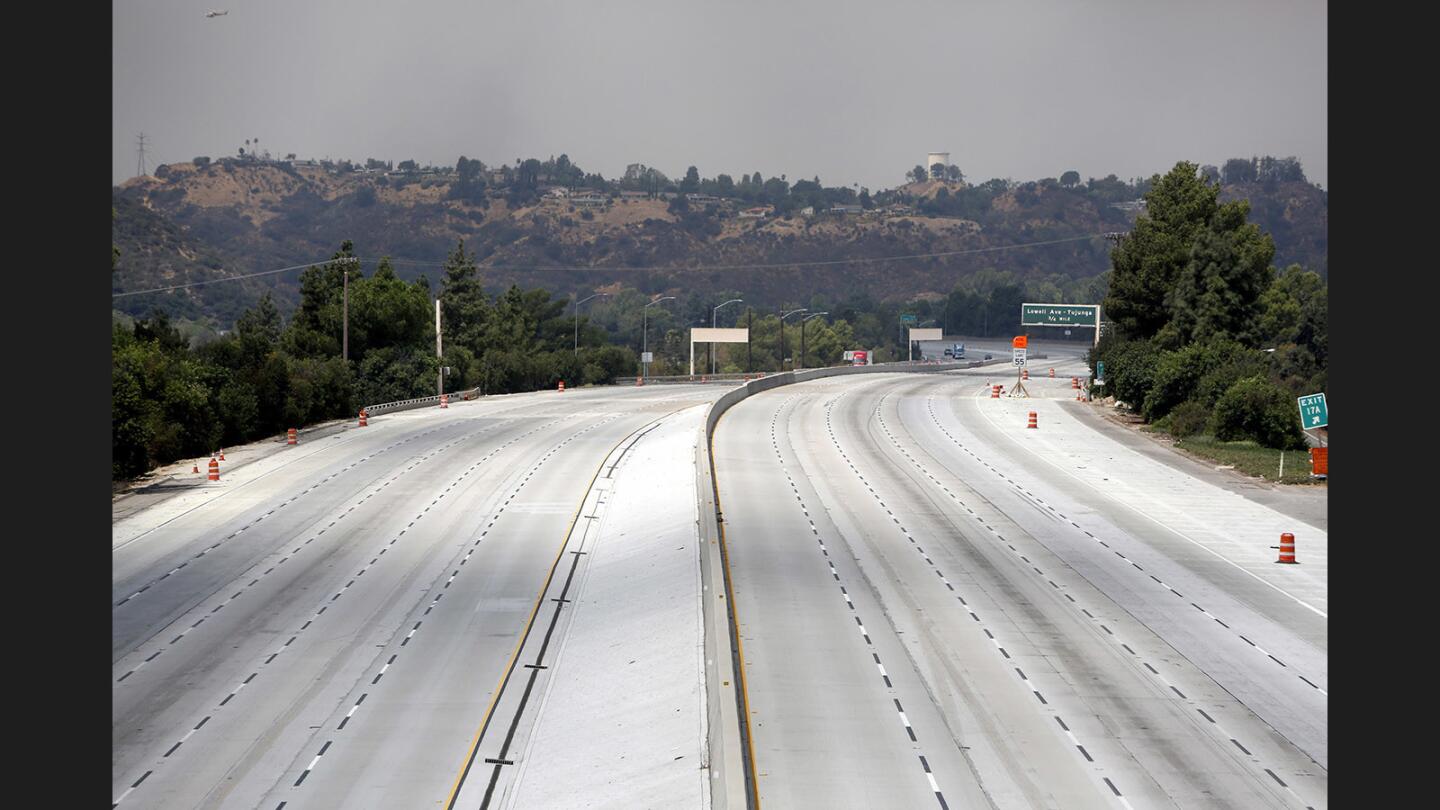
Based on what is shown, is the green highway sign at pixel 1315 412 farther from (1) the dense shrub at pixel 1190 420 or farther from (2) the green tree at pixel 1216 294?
(2) the green tree at pixel 1216 294

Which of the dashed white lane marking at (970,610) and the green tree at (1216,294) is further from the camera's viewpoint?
the green tree at (1216,294)

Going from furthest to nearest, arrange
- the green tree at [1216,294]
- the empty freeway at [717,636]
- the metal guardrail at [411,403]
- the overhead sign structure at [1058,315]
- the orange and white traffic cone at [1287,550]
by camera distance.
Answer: the overhead sign structure at [1058,315], the metal guardrail at [411,403], the green tree at [1216,294], the orange and white traffic cone at [1287,550], the empty freeway at [717,636]

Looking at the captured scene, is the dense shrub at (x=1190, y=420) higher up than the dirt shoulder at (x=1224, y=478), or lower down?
higher up

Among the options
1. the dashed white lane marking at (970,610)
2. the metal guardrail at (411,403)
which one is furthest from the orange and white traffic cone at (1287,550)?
the metal guardrail at (411,403)

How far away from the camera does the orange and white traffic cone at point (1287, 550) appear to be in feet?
136

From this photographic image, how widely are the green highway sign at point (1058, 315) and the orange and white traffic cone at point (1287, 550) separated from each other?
90.6 meters

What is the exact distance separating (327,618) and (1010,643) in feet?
50.6

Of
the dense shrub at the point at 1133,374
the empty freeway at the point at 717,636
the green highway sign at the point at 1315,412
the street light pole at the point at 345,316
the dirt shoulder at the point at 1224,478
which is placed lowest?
the empty freeway at the point at 717,636

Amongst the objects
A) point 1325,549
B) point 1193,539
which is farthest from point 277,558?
point 1325,549

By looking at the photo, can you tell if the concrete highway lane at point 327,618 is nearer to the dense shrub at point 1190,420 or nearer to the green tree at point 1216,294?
the dense shrub at point 1190,420

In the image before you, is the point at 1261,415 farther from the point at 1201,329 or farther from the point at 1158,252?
the point at 1158,252

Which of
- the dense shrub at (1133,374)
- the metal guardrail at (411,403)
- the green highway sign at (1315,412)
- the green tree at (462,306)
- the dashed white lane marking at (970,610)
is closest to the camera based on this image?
the dashed white lane marking at (970,610)

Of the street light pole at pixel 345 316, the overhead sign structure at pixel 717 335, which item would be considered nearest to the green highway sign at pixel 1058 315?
the overhead sign structure at pixel 717 335

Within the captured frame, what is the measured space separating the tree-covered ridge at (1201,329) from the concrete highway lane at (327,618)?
27.3m
